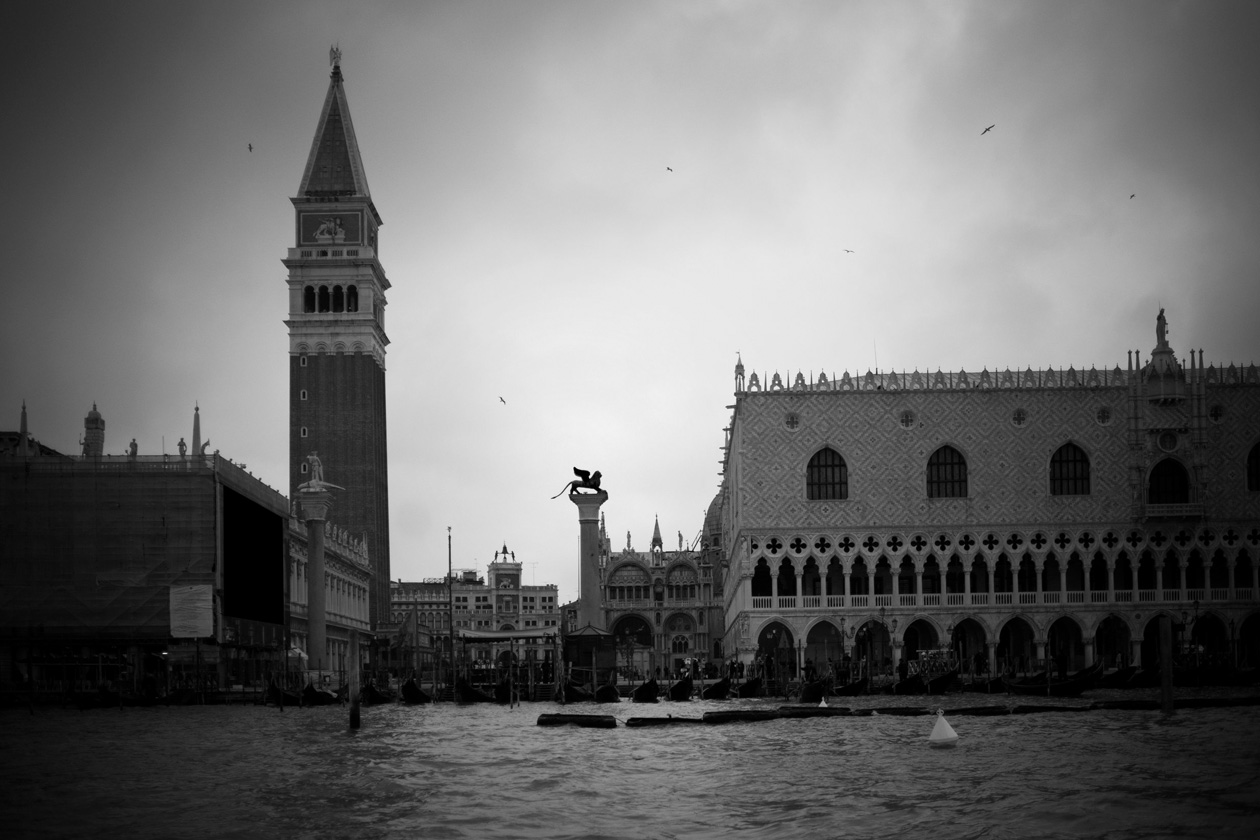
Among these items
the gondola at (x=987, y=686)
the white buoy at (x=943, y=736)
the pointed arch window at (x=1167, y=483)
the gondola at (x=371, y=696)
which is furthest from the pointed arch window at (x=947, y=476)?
the white buoy at (x=943, y=736)

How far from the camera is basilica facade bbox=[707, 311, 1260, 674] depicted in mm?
59938

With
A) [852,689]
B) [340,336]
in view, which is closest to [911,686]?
[852,689]

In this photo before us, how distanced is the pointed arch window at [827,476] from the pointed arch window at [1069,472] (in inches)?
321

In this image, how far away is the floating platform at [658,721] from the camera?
3198cm

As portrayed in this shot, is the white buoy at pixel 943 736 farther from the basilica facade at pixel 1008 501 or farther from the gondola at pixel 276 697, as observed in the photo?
the basilica facade at pixel 1008 501

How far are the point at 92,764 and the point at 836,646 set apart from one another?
131 feet

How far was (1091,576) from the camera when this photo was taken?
6141 cm

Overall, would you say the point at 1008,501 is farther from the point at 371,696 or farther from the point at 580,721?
the point at 580,721

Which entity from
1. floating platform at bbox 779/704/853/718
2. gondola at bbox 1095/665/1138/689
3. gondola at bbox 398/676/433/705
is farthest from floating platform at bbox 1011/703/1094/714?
gondola at bbox 398/676/433/705

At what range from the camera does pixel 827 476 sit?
61.0 metres

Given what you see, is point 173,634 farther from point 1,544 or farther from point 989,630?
point 989,630

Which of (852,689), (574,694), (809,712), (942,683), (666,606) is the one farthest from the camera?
(666,606)

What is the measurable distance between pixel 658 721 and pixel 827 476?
29.7 meters

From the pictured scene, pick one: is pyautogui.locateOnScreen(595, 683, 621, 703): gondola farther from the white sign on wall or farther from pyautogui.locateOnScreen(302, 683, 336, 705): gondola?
the white sign on wall
